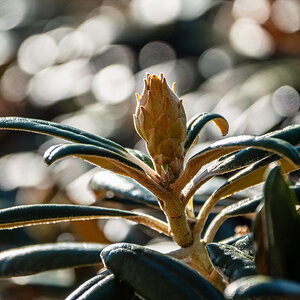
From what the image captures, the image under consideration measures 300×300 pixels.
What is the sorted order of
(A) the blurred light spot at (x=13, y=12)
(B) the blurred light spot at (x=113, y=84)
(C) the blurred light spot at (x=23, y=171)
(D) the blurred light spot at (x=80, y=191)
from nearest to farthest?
(D) the blurred light spot at (x=80, y=191) < (C) the blurred light spot at (x=23, y=171) < (B) the blurred light spot at (x=113, y=84) < (A) the blurred light spot at (x=13, y=12)

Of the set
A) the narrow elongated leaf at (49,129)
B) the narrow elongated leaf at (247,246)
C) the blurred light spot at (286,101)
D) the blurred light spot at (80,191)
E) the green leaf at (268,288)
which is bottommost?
the green leaf at (268,288)

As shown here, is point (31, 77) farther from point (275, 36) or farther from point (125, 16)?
point (275, 36)

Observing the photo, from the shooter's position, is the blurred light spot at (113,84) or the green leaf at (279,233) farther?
the blurred light spot at (113,84)

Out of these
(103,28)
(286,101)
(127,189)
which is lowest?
(127,189)

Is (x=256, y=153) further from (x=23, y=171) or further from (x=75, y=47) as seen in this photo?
(x=75, y=47)

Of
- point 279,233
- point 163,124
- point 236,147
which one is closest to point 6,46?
point 163,124

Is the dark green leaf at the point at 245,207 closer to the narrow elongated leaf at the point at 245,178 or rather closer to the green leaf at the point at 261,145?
the narrow elongated leaf at the point at 245,178

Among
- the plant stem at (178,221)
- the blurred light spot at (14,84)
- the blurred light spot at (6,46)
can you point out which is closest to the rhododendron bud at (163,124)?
the plant stem at (178,221)
